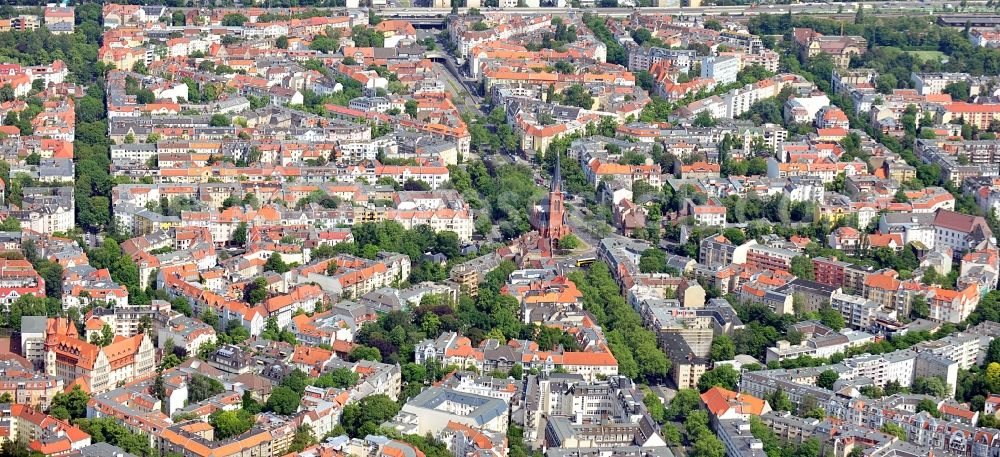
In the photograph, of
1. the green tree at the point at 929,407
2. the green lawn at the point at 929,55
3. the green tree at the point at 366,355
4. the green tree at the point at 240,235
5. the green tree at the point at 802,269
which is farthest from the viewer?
the green lawn at the point at 929,55

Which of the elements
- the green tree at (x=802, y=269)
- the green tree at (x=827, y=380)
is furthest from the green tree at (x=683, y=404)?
the green tree at (x=802, y=269)

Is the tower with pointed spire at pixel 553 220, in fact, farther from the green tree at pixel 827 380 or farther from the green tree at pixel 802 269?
the green tree at pixel 827 380

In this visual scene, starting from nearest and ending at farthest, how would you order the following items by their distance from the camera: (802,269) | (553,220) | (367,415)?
(367,415) < (802,269) < (553,220)

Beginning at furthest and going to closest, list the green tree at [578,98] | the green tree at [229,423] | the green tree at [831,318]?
1. the green tree at [578,98]
2. the green tree at [831,318]
3. the green tree at [229,423]

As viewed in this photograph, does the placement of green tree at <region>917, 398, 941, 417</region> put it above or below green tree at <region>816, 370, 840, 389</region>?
below

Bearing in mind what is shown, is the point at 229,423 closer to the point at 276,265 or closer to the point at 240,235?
the point at 276,265

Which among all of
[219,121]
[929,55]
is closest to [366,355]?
[219,121]

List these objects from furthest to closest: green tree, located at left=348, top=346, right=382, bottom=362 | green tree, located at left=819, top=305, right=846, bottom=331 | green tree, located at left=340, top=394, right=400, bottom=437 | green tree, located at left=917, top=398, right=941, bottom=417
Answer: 1. green tree, located at left=819, top=305, right=846, bottom=331
2. green tree, located at left=348, top=346, right=382, bottom=362
3. green tree, located at left=917, top=398, right=941, bottom=417
4. green tree, located at left=340, top=394, right=400, bottom=437

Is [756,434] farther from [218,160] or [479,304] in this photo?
[218,160]

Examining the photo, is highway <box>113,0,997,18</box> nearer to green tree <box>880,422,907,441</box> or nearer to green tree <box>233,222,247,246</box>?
green tree <box>233,222,247,246</box>

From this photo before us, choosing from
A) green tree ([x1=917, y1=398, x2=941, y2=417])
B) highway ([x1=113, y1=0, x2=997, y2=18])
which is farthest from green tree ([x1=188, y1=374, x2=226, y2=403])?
highway ([x1=113, y1=0, x2=997, y2=18])

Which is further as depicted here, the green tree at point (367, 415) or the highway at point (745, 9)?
the highway at point (745, 9)
